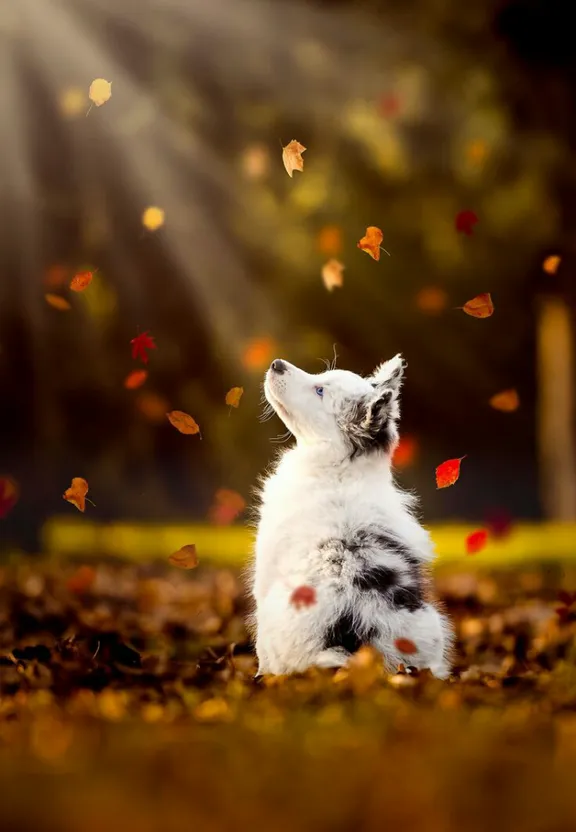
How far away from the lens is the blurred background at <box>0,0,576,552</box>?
12.7m

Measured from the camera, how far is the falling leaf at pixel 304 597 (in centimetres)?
449

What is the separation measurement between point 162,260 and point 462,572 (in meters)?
6.68

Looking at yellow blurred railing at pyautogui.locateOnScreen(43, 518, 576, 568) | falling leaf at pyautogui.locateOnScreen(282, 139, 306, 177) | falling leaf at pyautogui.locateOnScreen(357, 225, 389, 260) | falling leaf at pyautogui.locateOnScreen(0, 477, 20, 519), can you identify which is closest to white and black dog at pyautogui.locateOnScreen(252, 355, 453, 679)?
falling leaf at pyautogui.locateOnScreen(357, 225, 389, 260)

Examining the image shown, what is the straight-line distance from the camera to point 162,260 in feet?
49.6

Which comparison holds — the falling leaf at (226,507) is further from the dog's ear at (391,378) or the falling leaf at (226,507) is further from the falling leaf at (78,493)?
the dog's ear at (391,378)

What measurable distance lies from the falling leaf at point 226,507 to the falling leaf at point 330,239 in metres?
4.57

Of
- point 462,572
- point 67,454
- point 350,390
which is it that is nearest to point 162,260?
point 67,454

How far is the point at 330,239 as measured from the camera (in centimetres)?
1420

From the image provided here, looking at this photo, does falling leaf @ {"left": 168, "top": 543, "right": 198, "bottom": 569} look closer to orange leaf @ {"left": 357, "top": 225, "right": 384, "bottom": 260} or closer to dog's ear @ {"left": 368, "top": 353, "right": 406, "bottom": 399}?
dog's ear @ {"left": 368, "top": 353, "right": 406, "bottom": 399}

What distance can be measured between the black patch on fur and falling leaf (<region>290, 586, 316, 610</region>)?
147mm

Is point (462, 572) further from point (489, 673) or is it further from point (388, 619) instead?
point (388, 619)

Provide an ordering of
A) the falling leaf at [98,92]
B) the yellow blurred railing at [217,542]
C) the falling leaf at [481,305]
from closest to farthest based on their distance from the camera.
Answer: the falling leaf at [481,305], the falling leaf at [98,92], the yellow blurred railing at [217,542]

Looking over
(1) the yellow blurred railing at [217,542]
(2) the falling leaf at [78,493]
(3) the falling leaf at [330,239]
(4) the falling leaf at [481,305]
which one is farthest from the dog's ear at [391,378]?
(3) the falling leaf at [330,239]

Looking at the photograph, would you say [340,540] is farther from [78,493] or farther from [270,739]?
[78,493]
